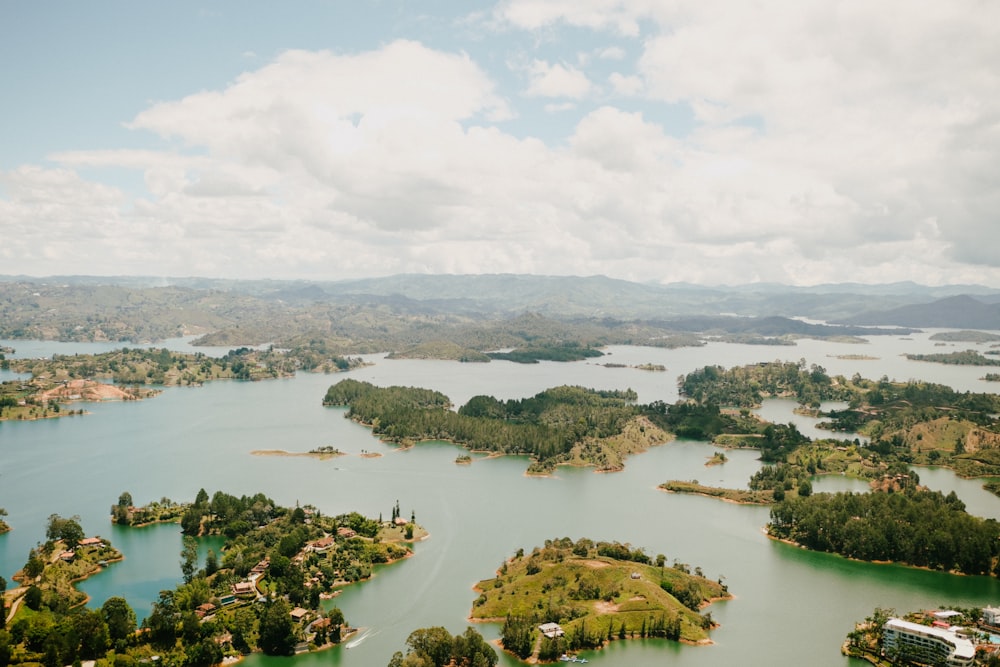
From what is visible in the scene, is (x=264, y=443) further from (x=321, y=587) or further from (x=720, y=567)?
(x=720, y=567)

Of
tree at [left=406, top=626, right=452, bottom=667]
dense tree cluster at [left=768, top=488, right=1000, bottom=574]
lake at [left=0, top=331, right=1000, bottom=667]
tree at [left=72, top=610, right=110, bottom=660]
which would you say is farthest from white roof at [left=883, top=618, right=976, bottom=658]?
tree at [left=72, top=610, right=110, bottom=660]

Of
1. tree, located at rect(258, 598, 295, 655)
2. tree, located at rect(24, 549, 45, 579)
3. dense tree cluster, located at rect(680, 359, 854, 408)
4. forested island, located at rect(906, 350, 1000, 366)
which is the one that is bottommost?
tree, located at rect(258, 598, 295, 655)

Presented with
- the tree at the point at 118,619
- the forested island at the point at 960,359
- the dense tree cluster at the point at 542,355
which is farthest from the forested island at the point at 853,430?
the forested island at the point at 960,359

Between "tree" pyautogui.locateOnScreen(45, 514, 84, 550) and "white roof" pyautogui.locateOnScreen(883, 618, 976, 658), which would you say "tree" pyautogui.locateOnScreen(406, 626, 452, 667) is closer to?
"white roof" pyautogui.locateOnScreen(883, 618, 976, 658)

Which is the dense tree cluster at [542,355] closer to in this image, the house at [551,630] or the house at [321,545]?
the house at [321,545]

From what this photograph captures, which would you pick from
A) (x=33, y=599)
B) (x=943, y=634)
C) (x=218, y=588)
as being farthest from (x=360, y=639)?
(x=943, y=634)
